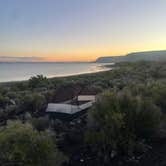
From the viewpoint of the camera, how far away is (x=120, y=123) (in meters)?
7.91

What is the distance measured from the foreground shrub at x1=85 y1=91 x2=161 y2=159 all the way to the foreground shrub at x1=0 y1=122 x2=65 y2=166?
194 centimetres

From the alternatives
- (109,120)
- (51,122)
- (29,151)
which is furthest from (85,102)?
(29,151)

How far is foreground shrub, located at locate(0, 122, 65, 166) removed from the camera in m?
5.89

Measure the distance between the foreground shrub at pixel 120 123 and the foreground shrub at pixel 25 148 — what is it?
1938 millimetres

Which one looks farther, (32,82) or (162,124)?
(32,82)

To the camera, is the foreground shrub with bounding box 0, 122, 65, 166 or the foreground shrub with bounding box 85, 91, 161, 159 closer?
the foreground shrub with bounding box 0, 122, 65, 166

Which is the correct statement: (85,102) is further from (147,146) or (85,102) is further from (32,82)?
(32,82)

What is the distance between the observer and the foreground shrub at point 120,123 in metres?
7.93

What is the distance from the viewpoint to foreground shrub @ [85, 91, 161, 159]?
7.93 m

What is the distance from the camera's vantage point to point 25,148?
604cm

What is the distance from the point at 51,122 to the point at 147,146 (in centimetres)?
390

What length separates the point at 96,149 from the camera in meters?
8.08

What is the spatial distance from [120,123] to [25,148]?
9.81ft

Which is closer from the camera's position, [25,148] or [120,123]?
[25,148]
